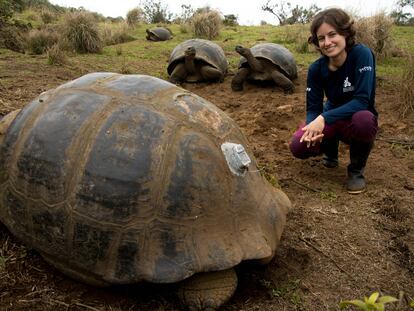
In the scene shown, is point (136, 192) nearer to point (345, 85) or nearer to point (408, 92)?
point (345, 85)

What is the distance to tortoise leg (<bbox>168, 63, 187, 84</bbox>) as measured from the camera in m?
7.27

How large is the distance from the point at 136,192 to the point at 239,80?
203 inches

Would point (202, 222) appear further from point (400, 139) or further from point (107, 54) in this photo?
point (107, 54)

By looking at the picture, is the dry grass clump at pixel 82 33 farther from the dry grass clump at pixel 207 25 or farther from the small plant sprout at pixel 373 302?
the small plant sprout at pixel 373 302

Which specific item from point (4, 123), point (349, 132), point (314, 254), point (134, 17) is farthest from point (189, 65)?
→ point (134, 17)

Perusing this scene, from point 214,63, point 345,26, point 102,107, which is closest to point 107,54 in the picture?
point 214,63

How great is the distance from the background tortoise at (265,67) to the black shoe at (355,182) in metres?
3.30

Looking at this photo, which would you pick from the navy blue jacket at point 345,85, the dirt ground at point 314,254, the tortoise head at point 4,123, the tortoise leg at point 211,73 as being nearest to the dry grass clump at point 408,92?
the dirt ground at point 314,254

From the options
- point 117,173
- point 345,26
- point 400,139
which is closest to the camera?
point 117,173

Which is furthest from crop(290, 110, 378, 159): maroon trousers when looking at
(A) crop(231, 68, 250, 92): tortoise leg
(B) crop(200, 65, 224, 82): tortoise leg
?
(B) crop(200, 65, 224, 82): tortoise leg

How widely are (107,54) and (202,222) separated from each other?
8025 millimetres

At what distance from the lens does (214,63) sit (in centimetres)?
723

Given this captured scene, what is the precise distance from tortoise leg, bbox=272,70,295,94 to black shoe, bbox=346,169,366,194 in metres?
3.25

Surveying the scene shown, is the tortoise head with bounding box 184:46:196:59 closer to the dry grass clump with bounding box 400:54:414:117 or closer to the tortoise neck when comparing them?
the tortoise neck
